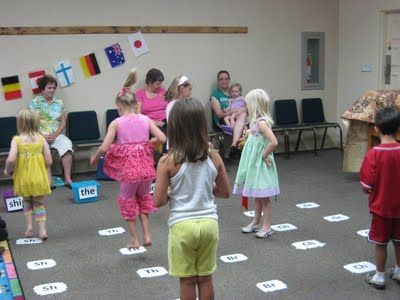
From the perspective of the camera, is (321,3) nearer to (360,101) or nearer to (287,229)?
(360,101)


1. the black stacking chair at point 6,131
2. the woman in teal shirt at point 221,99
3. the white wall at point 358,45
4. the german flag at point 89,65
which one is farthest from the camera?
the white wall at point 358,45

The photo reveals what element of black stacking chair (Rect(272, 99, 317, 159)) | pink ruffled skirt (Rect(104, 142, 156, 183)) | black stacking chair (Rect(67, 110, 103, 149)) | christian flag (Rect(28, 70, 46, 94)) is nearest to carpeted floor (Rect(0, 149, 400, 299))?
pink ruffled skirt (Rect(104, 142, 156, 183))

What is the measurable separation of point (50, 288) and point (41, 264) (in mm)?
457

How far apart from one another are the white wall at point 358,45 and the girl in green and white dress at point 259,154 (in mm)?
4017


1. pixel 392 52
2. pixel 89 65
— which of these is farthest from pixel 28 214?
pixel 392 52

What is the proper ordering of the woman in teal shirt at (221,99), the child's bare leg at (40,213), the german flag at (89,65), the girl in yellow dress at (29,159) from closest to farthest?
1. the girl in yellow dress at (29,159)
2. the child's bare leg at (40,213)
3. the german flag at (89,65)
4. the woman in teal shirt at (221,99)

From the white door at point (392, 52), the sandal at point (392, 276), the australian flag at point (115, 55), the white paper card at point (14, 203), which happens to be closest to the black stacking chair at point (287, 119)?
the white door at point (392, 52)

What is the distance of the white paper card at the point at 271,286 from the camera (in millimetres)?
3406

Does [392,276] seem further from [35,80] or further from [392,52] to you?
[35,80]

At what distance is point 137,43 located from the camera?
7.08m

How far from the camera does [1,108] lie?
6539 millimetres

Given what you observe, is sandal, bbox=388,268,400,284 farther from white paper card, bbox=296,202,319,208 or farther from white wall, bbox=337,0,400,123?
white wall, bbox=337,0,400,123

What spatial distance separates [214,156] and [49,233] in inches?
101

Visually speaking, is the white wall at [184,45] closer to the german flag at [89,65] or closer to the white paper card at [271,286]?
the german flag at [89,65]
